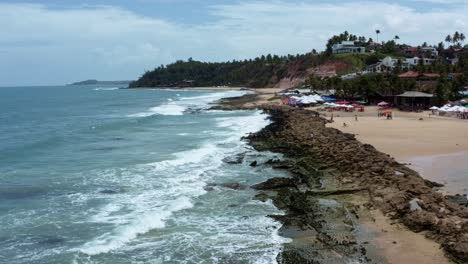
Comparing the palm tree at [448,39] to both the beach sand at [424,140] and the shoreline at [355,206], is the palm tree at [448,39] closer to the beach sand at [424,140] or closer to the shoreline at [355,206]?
the beach sand at [424,140]

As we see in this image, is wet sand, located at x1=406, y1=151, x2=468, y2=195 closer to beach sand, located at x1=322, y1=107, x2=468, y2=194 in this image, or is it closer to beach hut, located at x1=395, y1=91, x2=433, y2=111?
beach sand, located at x1=322, y1=107, x2=468, y2=194

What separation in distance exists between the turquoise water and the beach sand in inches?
318

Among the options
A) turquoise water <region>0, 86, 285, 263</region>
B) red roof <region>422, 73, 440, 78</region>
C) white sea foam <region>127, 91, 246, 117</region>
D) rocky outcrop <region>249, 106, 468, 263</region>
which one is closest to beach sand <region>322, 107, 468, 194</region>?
rocky outcrop <region>249, 106, 468, 263</region>

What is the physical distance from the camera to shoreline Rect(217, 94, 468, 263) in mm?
15008

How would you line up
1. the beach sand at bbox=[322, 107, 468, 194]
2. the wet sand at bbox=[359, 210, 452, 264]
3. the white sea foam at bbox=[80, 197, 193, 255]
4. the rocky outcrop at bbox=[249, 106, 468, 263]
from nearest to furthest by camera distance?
1. the wet sand at bbox=[359, 210, 452, 264]
2. the rocky outcrop at bbox=[249, 106, 468, 263]
3. the white sea foam at bbox=[80, 197, 193, 255]
4. the beach sand at bbox=[322, 107, 468, 194]

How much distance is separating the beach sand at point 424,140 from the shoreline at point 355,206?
139cm

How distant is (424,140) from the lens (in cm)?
3412

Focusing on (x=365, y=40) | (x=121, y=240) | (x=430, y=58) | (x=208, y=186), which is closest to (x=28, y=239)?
(x=121, y=240)

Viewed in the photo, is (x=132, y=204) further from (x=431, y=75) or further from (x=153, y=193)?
(x=431, y=75)

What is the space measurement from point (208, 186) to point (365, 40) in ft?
422

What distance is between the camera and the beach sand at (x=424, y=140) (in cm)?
2416

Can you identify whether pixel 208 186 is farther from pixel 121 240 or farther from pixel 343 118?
pixel 343 118

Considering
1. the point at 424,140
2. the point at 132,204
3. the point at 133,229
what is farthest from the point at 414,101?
the point at 133,229

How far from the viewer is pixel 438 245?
14.9 metres
